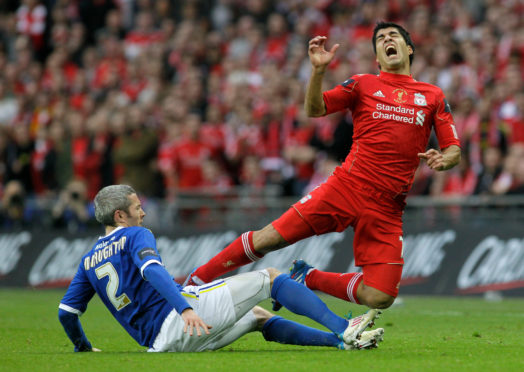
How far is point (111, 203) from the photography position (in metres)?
6.56

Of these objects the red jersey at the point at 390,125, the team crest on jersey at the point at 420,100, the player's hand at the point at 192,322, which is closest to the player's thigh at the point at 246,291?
the player's hand at the point at 192,322

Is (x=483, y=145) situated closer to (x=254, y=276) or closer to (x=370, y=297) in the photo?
(x=370, y=297)

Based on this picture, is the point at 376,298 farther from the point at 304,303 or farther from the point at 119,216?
the point at 119,216

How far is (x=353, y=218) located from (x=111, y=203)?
6.94ft

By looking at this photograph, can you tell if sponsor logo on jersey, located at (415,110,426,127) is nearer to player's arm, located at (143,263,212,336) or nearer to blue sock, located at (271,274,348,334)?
blue sock, located at (271,274,348,334)

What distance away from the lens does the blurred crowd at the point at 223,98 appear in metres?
14.8

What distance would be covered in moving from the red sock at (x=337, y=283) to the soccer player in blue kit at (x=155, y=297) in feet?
2.37

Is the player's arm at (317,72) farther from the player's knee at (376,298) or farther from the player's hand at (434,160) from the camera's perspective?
the player's knee at (376,298)

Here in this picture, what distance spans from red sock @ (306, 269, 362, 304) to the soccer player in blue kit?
2.37 ft

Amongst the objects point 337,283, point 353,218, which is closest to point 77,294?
point 337,283

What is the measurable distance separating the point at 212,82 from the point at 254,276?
12.6 metres

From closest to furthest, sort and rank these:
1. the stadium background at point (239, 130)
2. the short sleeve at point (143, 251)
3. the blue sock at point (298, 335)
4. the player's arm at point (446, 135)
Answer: the short sleeve at point (143, 251)
the blue sock at point (298, 335)
the player's arm at point (446, 135)
the stadium background at point (239, 130)

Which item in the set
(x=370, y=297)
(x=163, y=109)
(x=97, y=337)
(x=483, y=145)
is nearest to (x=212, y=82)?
(x=163, y=109)

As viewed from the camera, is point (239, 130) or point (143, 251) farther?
point (239, 130)
